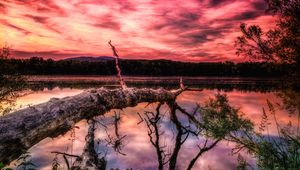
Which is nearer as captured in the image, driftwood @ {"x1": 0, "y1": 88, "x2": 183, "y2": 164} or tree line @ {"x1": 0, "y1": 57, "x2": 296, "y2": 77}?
→ driftwood @ {"x1": 0, "y1": 88, "x2": 183, "y2": 164}

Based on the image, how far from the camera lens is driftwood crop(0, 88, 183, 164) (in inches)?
159

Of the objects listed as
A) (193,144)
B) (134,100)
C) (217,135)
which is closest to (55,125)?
(134,100)

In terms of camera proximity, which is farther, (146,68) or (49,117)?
(146,68)

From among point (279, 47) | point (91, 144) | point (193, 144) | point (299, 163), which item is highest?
point (279, 47)

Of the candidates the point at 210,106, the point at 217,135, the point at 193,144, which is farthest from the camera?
the point at 193,144

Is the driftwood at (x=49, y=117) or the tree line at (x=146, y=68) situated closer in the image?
the driftwood at (x=49, y=117)

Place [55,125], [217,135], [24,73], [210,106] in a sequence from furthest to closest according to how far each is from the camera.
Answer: [24,73], [210,106], [217,135], [55,125]

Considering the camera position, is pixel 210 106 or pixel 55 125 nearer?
pixel 55 125

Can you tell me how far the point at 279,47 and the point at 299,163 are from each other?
19929 millimetres

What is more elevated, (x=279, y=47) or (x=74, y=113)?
(x=279, y=47)

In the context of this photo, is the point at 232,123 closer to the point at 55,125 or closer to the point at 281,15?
the point at 55,125

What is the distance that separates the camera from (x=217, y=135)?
29.1 ft

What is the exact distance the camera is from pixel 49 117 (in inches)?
190

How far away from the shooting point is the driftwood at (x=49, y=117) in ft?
13.3
